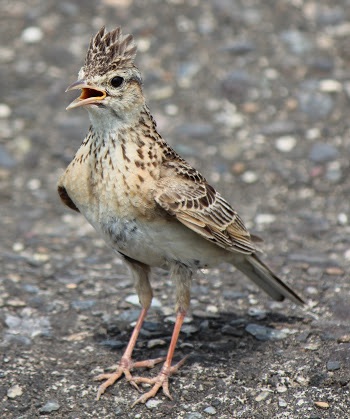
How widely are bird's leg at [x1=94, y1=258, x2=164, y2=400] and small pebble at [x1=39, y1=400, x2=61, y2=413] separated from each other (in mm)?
390

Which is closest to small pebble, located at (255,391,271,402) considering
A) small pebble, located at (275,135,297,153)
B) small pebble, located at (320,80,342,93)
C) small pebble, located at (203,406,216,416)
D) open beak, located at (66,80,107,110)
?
small pebble, located at (203,406,216,416)

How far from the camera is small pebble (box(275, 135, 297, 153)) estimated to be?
1086 cm

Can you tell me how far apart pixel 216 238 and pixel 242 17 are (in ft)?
21.2

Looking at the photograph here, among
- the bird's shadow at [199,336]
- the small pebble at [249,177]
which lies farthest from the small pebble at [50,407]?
the small pebble at [249,177]

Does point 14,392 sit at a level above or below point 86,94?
below

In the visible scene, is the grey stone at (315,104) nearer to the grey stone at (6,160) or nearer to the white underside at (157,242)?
the grey stone at (6,160)

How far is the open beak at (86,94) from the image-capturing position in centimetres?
609

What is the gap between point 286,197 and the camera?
33.6ft

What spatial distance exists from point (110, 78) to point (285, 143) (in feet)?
16.3

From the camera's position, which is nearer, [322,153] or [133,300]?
[133,300]

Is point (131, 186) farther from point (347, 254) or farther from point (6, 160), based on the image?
point (6, 160)

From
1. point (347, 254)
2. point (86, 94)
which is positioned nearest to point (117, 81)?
point (86, 94)

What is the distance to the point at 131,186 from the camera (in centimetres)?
631

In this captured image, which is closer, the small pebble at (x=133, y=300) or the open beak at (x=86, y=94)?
the open beak at (x=86, y=94)
